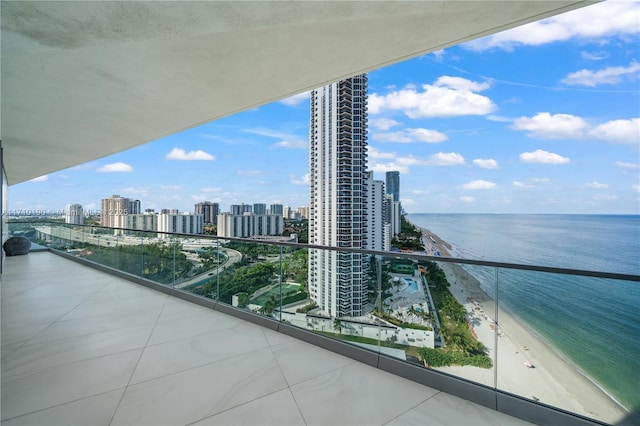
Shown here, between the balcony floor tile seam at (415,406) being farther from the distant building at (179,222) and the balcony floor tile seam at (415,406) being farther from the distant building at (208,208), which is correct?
the distant building at (208,208)

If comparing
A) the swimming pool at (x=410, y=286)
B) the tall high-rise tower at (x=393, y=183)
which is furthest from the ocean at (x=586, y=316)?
the tall high-rise tower at (x=393, y=183)

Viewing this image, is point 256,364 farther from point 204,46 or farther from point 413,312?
point 204,46

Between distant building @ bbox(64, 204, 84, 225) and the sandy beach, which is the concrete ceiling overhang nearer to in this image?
the sandy beach

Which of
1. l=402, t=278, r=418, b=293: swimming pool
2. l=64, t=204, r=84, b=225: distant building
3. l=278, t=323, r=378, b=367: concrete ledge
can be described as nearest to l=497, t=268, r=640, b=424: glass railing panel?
l=402, t=278, r=418, b=293: swimming pool

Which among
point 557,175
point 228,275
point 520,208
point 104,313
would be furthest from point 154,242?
point 557,175

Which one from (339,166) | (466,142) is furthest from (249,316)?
(466,142)

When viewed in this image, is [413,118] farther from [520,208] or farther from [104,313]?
[104,313]

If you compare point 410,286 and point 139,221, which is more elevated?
point 139,221
